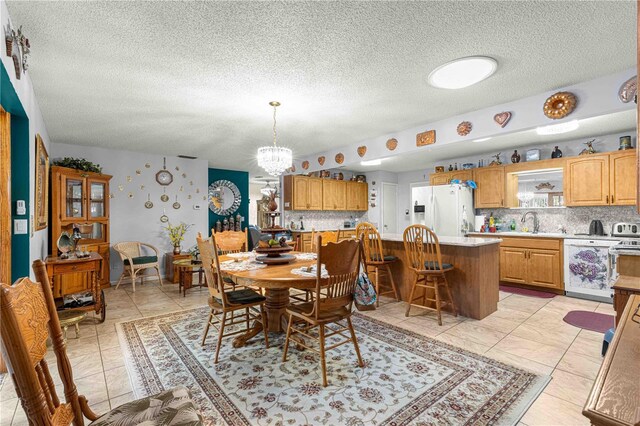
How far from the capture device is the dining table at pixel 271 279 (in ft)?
7.23

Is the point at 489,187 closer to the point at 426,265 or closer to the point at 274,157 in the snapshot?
the point at 426,265

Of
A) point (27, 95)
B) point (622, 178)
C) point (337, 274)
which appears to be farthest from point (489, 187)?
point (27, 95)

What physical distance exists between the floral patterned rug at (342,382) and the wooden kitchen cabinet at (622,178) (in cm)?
353

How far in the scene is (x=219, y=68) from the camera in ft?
7.93

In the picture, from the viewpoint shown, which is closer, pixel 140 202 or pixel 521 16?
pixel 521 16

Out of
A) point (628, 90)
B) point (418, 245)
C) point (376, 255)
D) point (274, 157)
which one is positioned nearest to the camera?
point (628, 90)

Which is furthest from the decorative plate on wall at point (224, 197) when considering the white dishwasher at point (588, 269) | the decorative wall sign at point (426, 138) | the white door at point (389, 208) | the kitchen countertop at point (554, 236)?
the white dishwasher at point (588, 269)

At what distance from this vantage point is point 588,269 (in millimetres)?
4156

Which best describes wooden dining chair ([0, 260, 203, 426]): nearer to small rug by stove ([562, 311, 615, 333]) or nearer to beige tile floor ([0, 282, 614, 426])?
beige tile floor ([0, 282, 614, 426])

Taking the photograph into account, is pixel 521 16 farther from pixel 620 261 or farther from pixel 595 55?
pixel 620 261

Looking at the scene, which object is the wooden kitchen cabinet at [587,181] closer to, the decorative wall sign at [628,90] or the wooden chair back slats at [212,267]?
the decorative wall sign at [628,90]

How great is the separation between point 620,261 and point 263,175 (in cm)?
732

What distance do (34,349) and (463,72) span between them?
3.01 metres

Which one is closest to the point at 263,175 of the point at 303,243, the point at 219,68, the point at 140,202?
the point at 303,243
